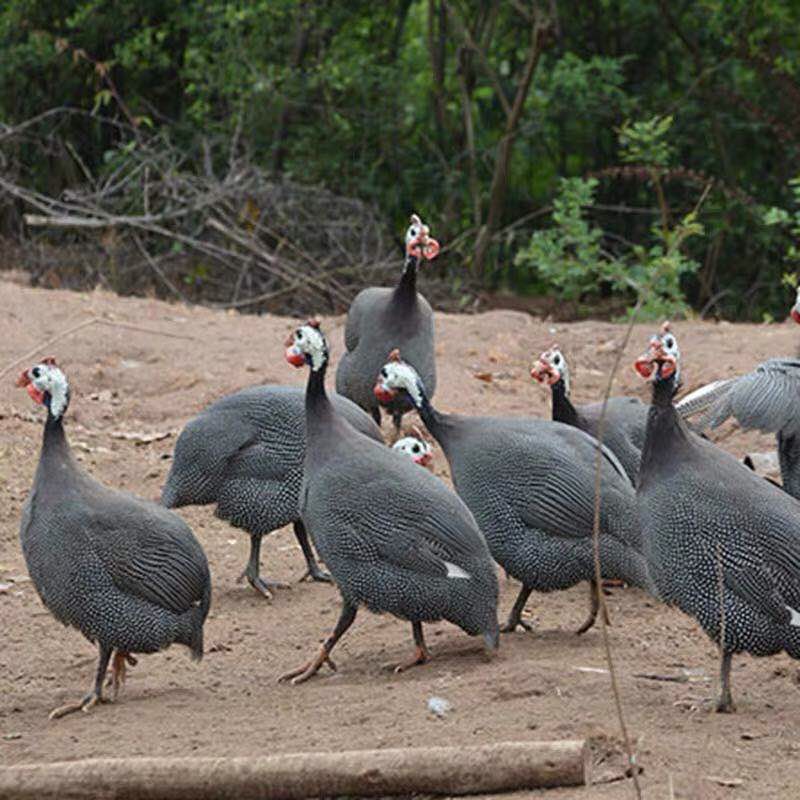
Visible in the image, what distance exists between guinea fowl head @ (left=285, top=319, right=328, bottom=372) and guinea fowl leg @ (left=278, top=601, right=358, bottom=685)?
2.52ft

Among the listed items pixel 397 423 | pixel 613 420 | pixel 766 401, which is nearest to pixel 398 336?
pixel 397 423

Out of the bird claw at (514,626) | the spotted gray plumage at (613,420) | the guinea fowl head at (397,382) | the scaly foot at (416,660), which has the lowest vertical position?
the bird claw at (514,626)

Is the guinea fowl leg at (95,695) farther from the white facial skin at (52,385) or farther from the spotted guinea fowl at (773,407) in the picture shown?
the spotted guinea fowl at (773,407)

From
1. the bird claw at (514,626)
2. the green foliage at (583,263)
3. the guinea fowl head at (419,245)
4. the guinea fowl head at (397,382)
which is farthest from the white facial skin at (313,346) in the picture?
the green foliage at (583,263)

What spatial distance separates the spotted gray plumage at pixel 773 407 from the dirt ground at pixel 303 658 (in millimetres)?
625

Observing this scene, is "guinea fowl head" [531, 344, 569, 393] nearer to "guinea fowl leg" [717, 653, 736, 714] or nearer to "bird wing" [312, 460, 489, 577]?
"bird wing" [312, 460, 489, 577]

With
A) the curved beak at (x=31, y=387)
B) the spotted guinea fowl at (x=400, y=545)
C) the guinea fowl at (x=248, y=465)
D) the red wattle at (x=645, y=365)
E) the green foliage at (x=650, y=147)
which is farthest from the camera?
the green foliage at (x=650, y=147)

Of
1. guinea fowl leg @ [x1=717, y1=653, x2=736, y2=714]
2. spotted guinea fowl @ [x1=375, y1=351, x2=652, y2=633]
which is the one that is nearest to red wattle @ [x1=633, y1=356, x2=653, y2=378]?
spotted guinea fowl @ [x1=375, y1=351, x2=652, y2=633]

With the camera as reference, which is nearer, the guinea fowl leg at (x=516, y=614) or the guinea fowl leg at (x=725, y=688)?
the guinea fowl leg at (x=725, y=688)

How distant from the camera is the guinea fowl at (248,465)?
19.8 ft

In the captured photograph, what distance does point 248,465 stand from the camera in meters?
6.05

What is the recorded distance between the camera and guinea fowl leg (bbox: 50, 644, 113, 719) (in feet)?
16.0

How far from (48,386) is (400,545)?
1146 mm

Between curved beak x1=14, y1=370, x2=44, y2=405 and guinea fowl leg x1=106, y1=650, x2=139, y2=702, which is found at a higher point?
curved beak x1=14, y1=370, x2=44, y2=405
